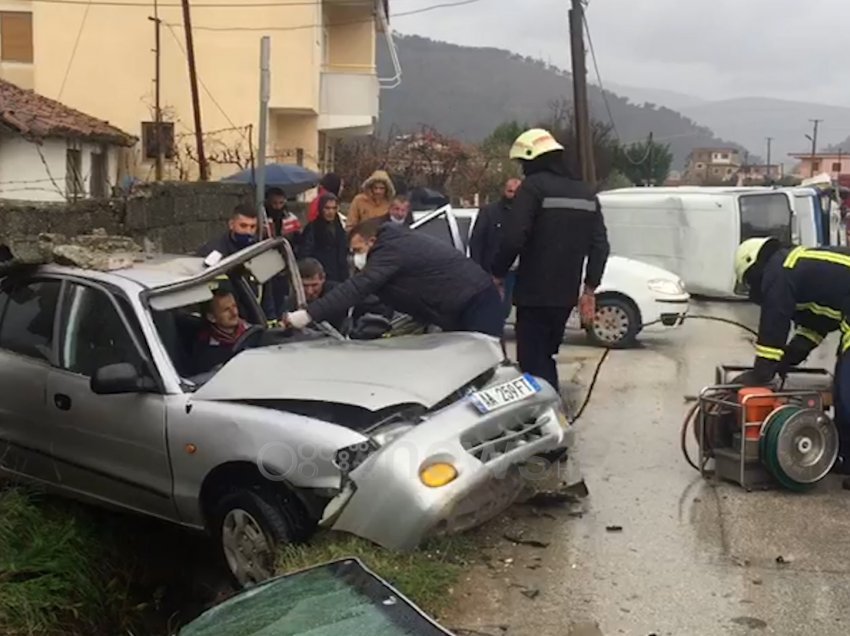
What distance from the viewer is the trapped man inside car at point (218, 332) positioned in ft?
19.0

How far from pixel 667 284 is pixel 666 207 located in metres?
6.50

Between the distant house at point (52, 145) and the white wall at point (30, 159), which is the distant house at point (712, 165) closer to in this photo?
the distant house at point (52, 145)

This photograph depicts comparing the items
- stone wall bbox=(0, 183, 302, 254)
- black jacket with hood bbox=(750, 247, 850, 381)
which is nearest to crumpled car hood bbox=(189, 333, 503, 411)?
black jacket with hood bbox=(750, 247, 850, 381)

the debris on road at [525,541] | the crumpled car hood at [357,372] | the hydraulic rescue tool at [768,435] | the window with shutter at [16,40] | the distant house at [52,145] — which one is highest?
the window with shutter at [16,40]

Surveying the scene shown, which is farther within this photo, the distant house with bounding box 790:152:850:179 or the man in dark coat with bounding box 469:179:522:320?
the distant house with bounding box 790:152:850:179

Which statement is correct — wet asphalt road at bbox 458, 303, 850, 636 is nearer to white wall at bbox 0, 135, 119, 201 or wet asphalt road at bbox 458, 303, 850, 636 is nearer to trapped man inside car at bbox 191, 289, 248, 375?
trapped man inside car at bbox 191, 289, 248, 375

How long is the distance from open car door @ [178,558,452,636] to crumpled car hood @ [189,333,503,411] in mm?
1374

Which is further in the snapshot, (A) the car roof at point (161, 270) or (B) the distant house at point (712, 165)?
(B) the distant house at point (712, 165)

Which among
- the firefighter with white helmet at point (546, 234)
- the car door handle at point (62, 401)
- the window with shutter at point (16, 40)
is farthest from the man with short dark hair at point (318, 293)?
the window with shutter at point (16, 40)

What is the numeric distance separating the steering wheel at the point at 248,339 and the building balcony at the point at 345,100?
71.7 ft

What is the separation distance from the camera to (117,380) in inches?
206

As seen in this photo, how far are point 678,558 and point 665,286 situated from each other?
7314mm

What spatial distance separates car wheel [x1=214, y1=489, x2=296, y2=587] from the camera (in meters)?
4.86

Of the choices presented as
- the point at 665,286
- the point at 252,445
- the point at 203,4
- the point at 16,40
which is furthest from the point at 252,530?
the point at 16,40
